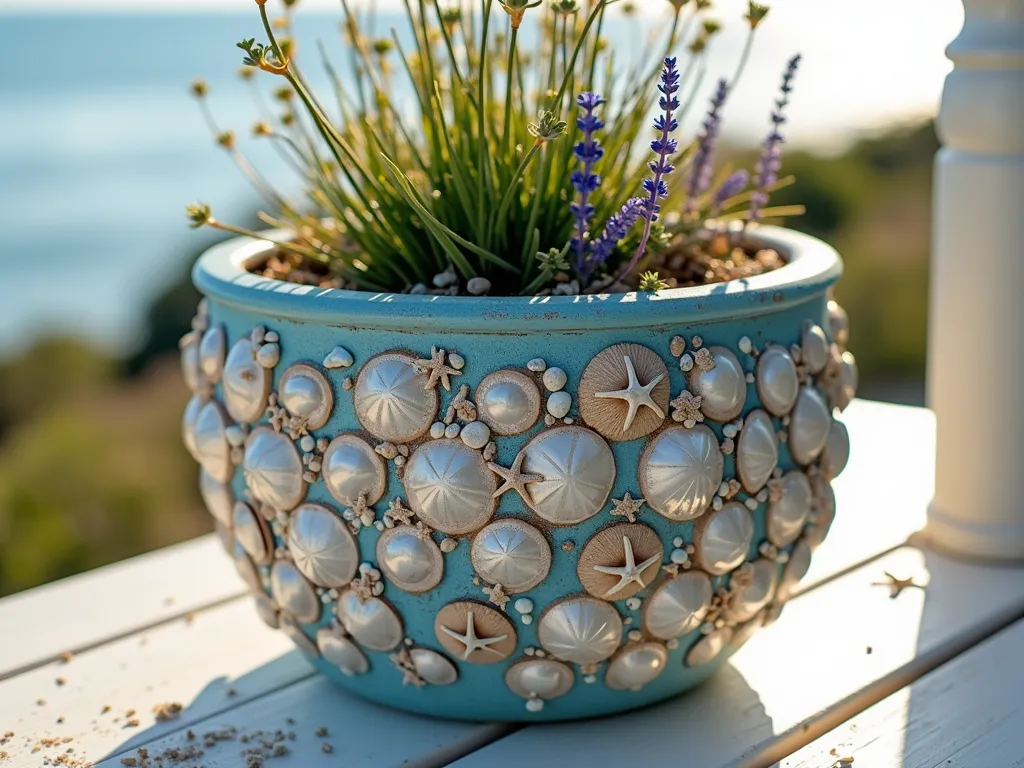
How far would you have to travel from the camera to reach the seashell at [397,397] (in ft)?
2.55

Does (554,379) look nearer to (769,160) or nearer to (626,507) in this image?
(626,507)

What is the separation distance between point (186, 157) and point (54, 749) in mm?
12066

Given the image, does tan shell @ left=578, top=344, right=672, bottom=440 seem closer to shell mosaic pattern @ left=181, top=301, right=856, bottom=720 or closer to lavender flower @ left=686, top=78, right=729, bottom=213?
shell mosaic pattern @ left=181, top=301, right=856, bottom=720

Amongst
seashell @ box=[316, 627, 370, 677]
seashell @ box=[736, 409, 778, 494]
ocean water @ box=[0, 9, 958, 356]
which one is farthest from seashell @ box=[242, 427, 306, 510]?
ocean water @ box=[0, 9, 958, 356]

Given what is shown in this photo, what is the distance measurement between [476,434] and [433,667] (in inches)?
8.0

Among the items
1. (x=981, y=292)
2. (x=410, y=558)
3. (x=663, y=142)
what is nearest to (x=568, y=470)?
(x=410, y=558)

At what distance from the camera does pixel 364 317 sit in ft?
2.57

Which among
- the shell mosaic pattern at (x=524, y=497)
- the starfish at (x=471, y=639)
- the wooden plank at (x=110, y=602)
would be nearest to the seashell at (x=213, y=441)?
the shell mosaic pattern at (x=524, y=497)

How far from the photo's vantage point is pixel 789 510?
2.84 feet

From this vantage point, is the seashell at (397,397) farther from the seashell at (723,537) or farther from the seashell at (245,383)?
the seashell at (723,537)

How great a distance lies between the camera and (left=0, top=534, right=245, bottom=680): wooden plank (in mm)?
1131

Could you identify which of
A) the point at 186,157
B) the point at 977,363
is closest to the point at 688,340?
the point at 977,363

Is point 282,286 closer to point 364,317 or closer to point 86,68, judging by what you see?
point 364,317

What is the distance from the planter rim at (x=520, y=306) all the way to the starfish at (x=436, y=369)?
18mm
